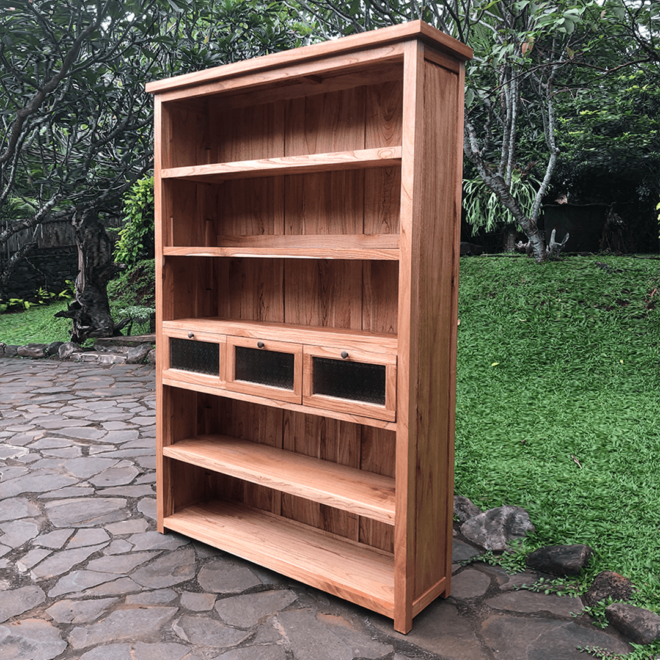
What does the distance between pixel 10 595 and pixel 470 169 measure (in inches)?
341

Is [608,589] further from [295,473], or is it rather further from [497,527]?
[295,473]

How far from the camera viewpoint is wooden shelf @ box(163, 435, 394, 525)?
8.73 ft

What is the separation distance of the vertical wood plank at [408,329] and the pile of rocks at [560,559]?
772 millimetres

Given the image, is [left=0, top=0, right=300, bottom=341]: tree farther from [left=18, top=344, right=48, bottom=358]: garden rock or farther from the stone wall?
the stone wall

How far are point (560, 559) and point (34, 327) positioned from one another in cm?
999

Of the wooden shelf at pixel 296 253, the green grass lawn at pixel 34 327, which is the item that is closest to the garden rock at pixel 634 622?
the wooden shelf at pixel 296 253

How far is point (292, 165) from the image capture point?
2686 millimetres

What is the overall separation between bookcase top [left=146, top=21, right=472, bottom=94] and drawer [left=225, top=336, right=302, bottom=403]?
1.19 meters

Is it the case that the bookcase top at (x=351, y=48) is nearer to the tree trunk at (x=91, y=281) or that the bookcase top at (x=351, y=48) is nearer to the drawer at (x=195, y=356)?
the drawer at (x=195, y=356)

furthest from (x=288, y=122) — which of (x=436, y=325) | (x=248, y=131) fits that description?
(x=436, y=325)

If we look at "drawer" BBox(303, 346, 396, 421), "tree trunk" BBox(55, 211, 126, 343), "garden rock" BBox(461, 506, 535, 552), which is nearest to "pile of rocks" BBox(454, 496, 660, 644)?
"garden rock" BBox(461, 506, 535, 552)

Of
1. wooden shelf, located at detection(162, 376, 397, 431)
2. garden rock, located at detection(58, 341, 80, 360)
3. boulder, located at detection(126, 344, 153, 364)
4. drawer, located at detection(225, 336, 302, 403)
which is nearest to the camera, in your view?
wooden shelf, located at detection(162, 376, 397, 431)

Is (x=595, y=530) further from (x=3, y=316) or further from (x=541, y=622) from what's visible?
(x=3, y=316)

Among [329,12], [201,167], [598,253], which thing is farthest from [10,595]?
[598,253]
